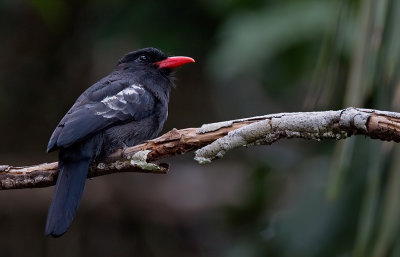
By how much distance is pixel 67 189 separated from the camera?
3850 mm

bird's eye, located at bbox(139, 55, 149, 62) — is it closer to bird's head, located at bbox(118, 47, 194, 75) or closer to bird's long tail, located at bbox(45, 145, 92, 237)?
bird's head, located at bbox(118, 47, 194, 75)

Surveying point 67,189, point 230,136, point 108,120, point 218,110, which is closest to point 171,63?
point 108,120

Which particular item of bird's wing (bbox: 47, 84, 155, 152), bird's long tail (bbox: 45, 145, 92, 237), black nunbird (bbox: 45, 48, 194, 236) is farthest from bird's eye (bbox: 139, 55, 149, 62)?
bird's long tail (bbox: 45, 145, 92, 237)

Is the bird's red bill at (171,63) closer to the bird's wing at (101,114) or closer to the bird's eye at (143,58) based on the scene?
the bird's eye at (143,58)

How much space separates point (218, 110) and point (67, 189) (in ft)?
13.6

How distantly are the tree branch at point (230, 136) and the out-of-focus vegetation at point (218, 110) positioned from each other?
10 cm

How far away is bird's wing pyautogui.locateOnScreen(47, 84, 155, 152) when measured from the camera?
157 inches

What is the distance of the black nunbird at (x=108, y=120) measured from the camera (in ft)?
12.7

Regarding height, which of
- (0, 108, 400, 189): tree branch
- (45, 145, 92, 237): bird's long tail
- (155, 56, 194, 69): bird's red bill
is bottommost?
(45, 145, 92, 237): bird's long tail

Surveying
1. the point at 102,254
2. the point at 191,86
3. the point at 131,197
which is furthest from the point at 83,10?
the point at 102,254

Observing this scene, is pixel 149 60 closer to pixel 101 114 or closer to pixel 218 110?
pixel 101 114

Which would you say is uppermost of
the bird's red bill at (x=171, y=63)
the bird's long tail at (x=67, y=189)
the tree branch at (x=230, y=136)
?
the bird's red bill at (x=171, y=63)

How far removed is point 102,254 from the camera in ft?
25.0

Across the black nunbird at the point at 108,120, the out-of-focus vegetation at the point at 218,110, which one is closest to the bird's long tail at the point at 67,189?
the black nunbird at the point at 108,120
